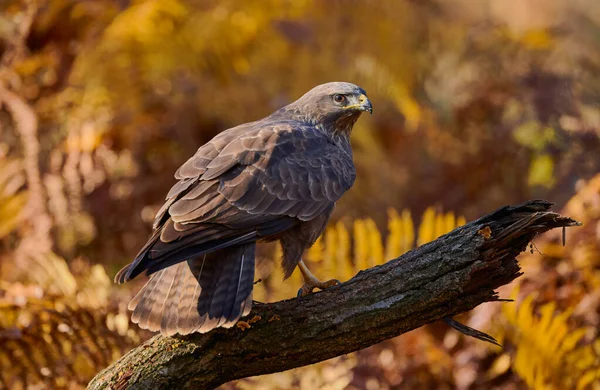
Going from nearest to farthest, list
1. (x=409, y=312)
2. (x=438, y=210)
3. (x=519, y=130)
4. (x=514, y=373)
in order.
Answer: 1. (x=409, y=312)
2. (x=514, y=373)
3. (x=438, y=210)
4. (x=519, y=130)

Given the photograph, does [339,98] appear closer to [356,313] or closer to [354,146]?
[356,313]

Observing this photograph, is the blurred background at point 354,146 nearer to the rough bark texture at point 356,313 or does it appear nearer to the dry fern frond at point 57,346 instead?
the dry fern frond at point 57,346

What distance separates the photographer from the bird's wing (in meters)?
3.27

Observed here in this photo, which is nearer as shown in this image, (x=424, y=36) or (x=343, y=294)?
(x=343, y=294)

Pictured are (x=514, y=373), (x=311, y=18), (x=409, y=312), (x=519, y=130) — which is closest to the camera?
(x=409, y=312)

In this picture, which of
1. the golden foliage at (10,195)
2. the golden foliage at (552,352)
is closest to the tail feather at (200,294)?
the golden foliage at (552,352)

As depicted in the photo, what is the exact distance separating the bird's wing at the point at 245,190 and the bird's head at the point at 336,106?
196 millimetres

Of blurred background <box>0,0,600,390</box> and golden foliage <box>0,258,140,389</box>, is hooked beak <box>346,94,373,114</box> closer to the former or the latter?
blurred background <box>0,0,600,390</box>

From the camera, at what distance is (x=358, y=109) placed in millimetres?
4270

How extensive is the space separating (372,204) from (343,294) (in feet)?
19.1

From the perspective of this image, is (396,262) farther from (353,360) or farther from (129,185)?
(129,185)

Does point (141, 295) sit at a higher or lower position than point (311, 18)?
lower

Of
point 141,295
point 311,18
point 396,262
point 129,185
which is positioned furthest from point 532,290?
point 311,18

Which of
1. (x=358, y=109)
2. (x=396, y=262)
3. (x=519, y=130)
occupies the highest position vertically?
(x=519, y=130)
